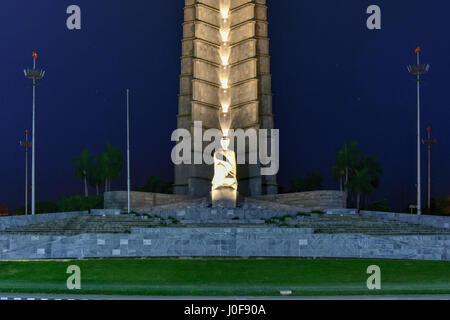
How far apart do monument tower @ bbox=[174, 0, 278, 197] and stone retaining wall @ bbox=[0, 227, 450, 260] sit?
3705 centimetres

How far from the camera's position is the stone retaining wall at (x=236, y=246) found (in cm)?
2491

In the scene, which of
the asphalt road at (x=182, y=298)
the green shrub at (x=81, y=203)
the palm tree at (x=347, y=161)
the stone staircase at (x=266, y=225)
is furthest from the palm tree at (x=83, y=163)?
the asphalt road at (x=182, y=298)

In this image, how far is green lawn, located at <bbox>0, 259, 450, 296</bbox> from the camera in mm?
14938

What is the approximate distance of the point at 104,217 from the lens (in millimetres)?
35875

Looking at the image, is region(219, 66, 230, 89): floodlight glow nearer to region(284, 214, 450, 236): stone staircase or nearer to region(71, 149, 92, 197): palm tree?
region(71, 149, 92, 197): palm tree

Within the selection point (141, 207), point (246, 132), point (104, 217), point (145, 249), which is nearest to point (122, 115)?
point (246, 132)

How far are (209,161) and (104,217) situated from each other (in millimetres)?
30325

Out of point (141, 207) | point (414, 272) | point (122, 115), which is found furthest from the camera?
point (122, 115)

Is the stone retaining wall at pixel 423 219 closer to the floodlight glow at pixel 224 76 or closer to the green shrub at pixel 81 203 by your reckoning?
the floodlight glow at pixel 224 76

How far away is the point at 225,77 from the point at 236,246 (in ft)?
148

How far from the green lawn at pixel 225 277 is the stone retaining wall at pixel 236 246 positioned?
9.61 ft

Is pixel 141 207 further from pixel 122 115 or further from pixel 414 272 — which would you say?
pixel 122 115

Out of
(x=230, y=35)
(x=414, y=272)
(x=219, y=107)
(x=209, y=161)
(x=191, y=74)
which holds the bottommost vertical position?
(x=414, y=272)

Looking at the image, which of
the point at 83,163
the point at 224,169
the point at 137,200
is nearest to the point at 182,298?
the point at 224,169
